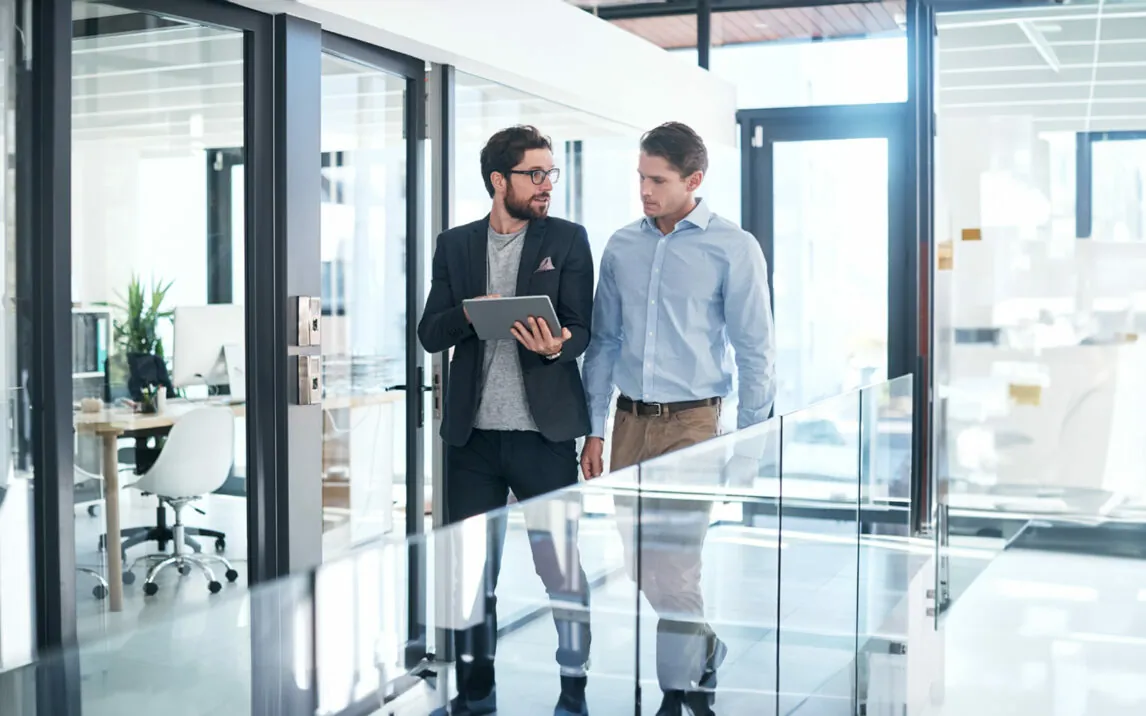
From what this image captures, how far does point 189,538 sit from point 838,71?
4747 millimetres

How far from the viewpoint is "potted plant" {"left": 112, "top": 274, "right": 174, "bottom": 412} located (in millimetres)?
3221

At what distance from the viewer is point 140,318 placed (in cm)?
328

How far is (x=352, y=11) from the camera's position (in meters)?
3.66

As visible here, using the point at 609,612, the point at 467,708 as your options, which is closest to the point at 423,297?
the point at 609,612

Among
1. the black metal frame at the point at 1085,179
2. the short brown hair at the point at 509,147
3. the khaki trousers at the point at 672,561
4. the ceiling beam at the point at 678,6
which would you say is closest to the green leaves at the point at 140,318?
the short brown hair at the point at 509,147

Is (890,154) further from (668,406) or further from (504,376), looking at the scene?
(504,376)

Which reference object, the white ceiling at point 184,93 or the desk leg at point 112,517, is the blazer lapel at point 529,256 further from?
the desk leg at point 112,517

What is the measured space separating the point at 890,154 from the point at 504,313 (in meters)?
4.20

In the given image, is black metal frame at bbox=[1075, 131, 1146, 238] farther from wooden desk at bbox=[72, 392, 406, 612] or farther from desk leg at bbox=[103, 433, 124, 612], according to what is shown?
desk leg at bbox=[103, 433, 124, 612]

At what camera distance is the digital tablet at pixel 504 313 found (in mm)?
3113

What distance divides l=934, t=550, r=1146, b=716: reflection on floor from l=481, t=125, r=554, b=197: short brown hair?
2417 millimetres

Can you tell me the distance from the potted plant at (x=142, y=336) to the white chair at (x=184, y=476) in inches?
5.4

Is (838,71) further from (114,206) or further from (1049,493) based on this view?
(114,206)

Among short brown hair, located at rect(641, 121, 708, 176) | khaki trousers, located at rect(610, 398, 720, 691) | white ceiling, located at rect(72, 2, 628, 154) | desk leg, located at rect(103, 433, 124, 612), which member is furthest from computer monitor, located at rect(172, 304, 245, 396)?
khaki trousers, located at rect(610, 398, 720, 691)
